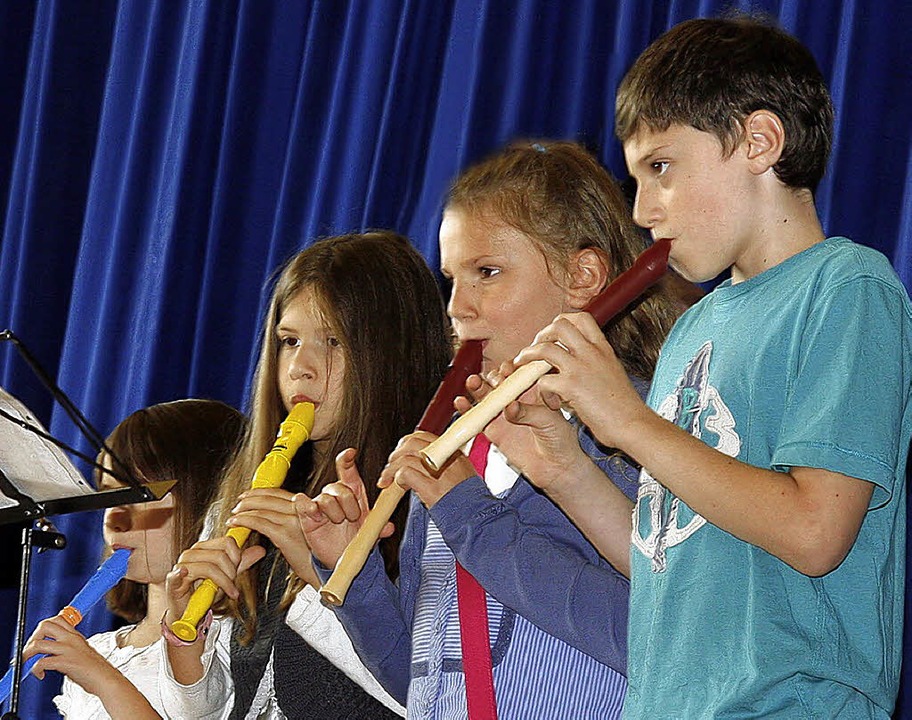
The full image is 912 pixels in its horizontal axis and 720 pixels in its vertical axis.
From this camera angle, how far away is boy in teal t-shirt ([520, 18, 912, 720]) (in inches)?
38.6

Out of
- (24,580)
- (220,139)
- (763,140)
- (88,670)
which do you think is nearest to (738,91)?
(763,140)

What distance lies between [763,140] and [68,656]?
1.09m

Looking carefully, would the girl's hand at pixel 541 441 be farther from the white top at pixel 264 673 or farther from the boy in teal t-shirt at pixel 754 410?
the white top at pixel 264 673

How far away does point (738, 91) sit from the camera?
115 cm

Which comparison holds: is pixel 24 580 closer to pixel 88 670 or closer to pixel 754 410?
pixel 88 670

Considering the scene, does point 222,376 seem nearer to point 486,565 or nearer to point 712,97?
point 486,565

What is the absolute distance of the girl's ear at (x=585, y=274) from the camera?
1.50 m

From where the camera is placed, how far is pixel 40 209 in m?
2.83

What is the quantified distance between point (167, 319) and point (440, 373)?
94 centimetres

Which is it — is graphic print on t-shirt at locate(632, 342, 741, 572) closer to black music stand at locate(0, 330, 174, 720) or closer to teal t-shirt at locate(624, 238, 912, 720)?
teal t-shirt at locate(624, 238, 912, 720)

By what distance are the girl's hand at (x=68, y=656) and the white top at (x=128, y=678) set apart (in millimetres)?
134

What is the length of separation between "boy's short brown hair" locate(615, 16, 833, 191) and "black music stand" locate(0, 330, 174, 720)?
59cm

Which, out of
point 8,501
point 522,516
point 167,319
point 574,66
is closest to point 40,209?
point 167,319

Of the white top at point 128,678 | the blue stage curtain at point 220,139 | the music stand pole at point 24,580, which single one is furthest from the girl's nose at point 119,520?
the music stand pole at point 24,580
